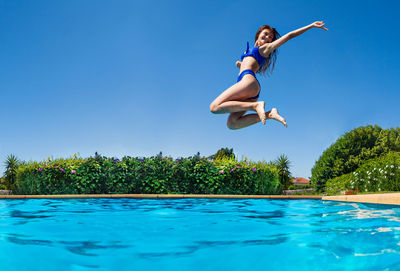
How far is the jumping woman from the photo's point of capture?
14.0 ft

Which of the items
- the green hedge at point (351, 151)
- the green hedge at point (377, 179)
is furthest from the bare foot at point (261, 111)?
the green hedge at point (351, 151)

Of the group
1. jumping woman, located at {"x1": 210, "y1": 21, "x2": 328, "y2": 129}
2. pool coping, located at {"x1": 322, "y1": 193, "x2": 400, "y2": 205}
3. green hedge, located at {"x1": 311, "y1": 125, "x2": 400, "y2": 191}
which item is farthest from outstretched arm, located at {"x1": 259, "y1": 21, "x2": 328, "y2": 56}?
green hedge, located at {"x1": 311, "y1": 125, "x2": 400, "y2": 191}

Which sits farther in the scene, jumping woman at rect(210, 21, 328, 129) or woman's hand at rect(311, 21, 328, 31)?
woman's hand at rect(311, 21, 328, 31)

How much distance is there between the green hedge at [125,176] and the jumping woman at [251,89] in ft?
26.2

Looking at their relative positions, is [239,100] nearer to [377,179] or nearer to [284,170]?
[377,179]

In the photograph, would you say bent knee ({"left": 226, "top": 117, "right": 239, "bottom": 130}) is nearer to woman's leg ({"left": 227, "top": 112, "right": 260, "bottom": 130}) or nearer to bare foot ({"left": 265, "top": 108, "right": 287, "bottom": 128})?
woman's leg ({"left": 227, "top": 112, "right": 260, "bottom": 130})

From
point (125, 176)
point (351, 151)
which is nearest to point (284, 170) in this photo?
point (351, 151)

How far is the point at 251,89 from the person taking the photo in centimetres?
449

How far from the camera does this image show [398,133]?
28172 millimetres

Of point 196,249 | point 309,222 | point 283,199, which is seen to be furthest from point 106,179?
point 196,249

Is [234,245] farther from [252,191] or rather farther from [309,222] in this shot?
[252,191]

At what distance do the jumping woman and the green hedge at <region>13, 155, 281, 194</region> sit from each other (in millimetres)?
7994

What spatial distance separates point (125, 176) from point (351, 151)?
67.9 feet

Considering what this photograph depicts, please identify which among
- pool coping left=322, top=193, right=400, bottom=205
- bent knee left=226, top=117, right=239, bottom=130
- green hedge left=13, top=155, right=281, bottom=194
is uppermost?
bent knee left=226, top=117, right=239, bottom=130
